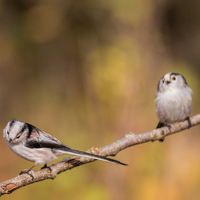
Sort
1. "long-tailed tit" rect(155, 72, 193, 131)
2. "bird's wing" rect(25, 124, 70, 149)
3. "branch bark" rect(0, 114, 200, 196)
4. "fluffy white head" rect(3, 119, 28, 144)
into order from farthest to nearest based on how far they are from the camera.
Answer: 1. "long-tailed tit" rect(155, 72, 193, 131)
2. "bird's wing" rect(25, 124, 70, 149)
3. "fluffy white head" rect(3, 119, 28, 144)
4. "branch bark" rect(0, 114, 200, 196)

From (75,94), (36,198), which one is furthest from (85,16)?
(36,198)

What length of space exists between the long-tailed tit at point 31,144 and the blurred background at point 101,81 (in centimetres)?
266

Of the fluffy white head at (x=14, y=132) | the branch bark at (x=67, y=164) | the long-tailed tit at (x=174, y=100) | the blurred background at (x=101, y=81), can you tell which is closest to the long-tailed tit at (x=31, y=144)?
the fluffy white head at (x=14, y=132)

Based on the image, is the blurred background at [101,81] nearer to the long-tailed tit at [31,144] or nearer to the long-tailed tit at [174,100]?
the long-tailed tit at [174,100]

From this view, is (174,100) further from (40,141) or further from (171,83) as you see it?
(40,141)

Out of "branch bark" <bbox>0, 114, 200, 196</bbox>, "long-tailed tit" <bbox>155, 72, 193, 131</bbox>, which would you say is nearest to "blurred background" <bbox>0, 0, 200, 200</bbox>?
"long-tailed tit" <bbox>155, 72, 193, 131</bbox>

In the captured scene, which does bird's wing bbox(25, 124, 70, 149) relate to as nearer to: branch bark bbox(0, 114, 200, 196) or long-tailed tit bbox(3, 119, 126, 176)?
long-tailed tit bbox(3, 119, 126, 176)

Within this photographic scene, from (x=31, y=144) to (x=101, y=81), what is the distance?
3314 millimetres

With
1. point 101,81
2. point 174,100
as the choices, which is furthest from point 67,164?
point 101,81

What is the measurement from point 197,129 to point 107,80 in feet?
6.98

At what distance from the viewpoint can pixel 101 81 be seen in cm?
570

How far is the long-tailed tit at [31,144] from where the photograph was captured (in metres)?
2.42

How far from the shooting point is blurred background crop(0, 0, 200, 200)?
522 cm

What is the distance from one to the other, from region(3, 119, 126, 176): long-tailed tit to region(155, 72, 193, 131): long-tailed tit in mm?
1749
